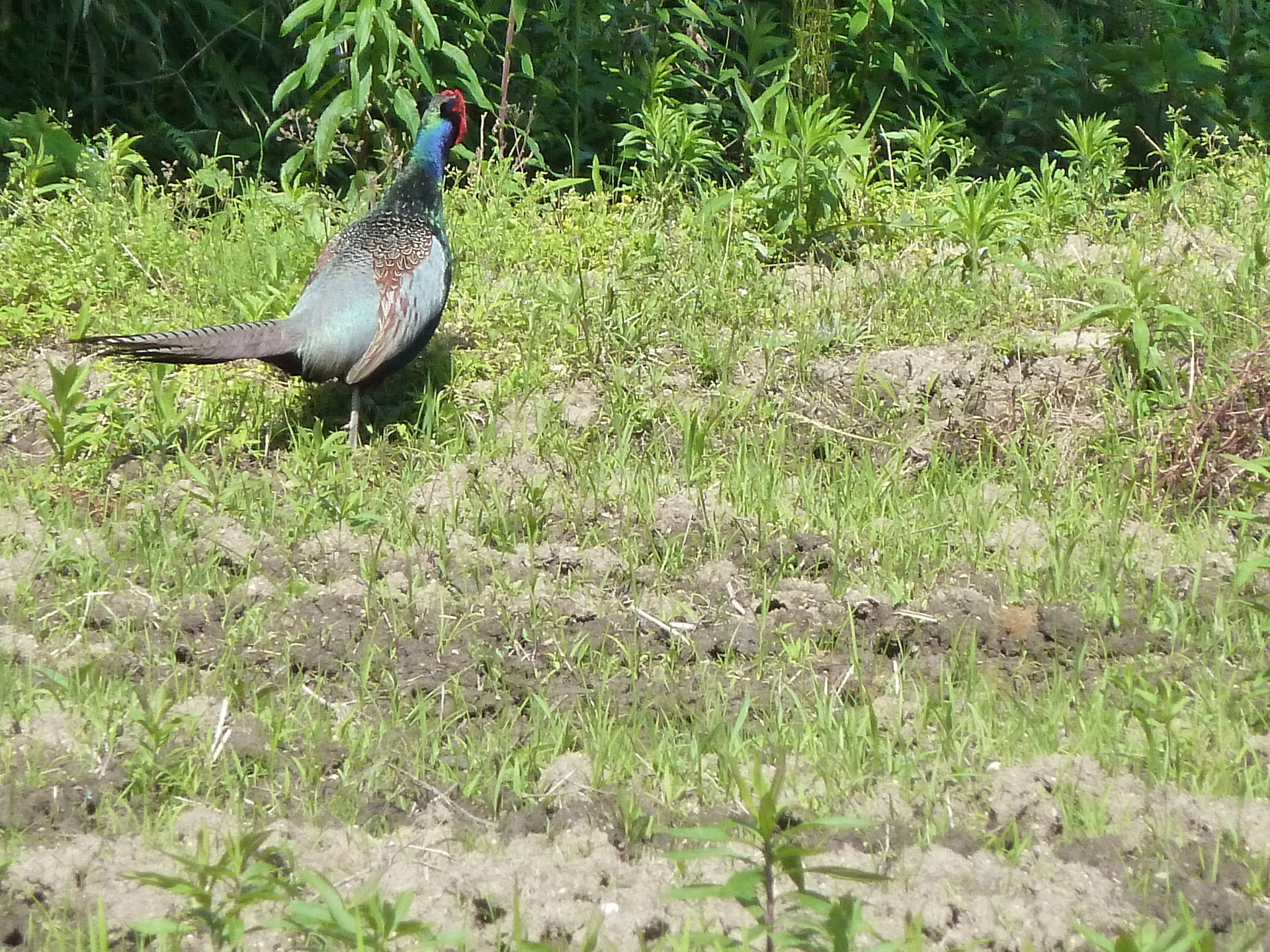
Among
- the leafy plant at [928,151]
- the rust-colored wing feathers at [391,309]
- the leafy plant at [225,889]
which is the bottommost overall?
the leafy plant at [928,151]

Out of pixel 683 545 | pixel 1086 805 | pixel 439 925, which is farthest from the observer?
pixel 683 545

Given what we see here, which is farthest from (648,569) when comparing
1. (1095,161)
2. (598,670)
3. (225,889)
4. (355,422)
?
(1095,161)

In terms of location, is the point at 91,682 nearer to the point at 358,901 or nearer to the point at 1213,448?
the point at 358,901

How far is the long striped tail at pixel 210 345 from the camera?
14.4 feet

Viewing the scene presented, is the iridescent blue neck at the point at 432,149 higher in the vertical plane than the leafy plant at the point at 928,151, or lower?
higher

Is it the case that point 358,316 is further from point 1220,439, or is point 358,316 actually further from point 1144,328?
point 1220,439

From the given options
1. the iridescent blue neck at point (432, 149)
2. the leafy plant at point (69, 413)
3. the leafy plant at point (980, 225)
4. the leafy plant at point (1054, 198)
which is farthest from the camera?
the leafy plant at point (1054, 198)

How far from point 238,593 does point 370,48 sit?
119 inches

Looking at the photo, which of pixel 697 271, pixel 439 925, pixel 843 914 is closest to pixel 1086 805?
pixel 843 914

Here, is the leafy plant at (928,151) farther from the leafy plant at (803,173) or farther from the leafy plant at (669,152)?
the leafy plant at (669,152)

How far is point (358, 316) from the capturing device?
4.86 meters

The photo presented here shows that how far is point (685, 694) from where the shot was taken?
11.3ft

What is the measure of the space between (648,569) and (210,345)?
167cm

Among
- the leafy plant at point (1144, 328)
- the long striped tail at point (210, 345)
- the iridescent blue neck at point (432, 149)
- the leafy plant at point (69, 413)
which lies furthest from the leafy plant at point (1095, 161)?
the leafy plant at point (69, 413)
